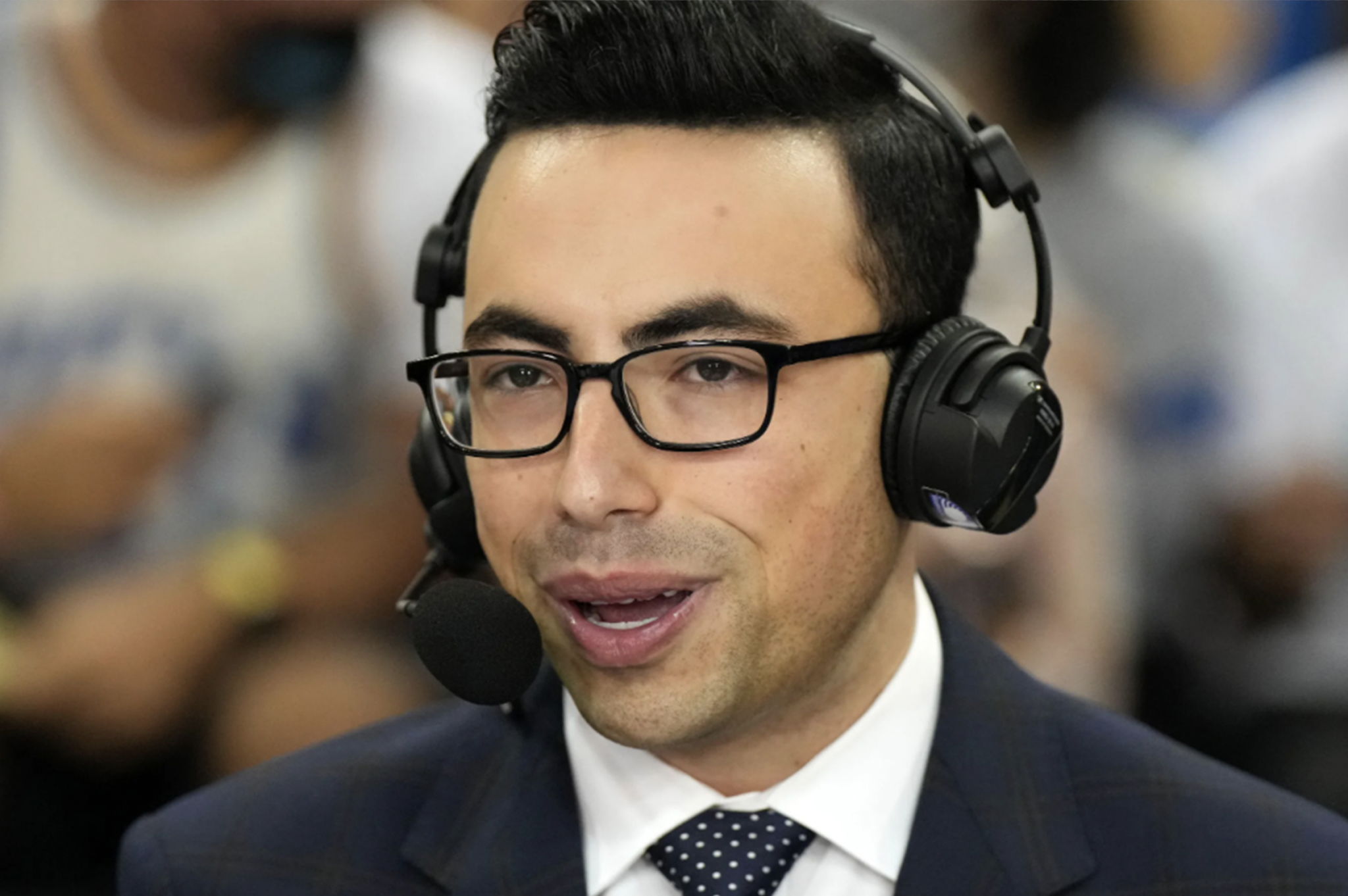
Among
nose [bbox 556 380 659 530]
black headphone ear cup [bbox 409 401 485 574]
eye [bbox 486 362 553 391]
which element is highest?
eye [bbox 486 362 553 391]

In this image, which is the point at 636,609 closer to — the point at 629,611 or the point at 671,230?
the point at 629,611

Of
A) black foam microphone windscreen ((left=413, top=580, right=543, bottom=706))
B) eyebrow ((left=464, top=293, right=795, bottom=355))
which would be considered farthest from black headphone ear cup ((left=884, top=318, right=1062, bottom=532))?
black foam microphone windscreen ((left=413, top=580, right=543, bottom=706))

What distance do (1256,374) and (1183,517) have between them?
0.93 feet

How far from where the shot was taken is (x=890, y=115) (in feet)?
5.02

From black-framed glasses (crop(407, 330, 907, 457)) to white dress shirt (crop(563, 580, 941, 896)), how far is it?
0.31 metres

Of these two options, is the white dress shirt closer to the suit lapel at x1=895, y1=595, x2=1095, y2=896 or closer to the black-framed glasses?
the suit lapel at x1=895, y1=595, x2=1095, y2=896

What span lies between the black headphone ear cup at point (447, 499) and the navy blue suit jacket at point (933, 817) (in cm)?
19

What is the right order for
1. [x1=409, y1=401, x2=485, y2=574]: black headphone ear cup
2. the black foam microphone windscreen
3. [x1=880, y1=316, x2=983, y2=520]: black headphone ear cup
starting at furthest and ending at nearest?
[x1=409, y1=401, x2=485, y2=574]: black headphone ear cup < [x1=880, y1=316, x2=983, y2=520]: black headphone ear cup < the black foam microphone windscreen

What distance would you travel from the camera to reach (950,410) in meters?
1.40

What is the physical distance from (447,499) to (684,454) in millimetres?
314

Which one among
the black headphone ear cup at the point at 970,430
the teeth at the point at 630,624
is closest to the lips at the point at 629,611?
the teeth at the point at 630,624

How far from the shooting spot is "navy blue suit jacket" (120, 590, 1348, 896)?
145 cm

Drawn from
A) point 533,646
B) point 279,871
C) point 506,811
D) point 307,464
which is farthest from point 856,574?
point 307,464

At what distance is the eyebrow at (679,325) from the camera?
1.35 m
